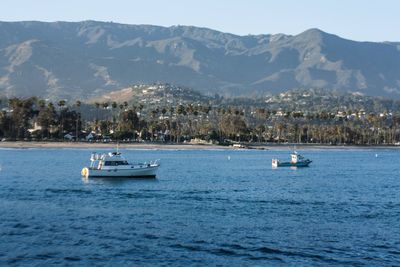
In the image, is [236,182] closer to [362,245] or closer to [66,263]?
[362,245]

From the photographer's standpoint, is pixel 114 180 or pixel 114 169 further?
pixel 114 169

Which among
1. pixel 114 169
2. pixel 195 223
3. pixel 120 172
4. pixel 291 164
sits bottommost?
pixel 195 223

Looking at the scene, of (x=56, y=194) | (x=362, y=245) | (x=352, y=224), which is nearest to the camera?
(x=362, y=245)

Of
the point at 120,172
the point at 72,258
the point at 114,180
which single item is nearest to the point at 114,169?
the point at 120,172

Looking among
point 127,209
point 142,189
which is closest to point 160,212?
point 127,209

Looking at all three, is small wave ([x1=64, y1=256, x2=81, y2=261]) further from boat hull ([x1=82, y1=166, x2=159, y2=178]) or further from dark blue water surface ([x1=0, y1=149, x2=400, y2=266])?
boat hull ([x1=82, y1=166, x2=159, y2=178])

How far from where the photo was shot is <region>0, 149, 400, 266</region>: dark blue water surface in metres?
49.2

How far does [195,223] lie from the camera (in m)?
62.8

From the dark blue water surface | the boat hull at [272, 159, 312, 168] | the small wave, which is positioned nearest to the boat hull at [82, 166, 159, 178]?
the dark blue water surface

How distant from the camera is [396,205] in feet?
260

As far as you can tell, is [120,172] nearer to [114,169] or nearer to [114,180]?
[114,169]

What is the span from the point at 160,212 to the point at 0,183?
39478 mm

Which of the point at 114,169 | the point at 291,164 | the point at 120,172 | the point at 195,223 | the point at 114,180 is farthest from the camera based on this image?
the point at 291,164

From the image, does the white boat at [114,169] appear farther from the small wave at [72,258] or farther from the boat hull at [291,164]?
the small wave at [72,258]
